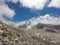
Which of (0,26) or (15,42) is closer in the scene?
(15,42)

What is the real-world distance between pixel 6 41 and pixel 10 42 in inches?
47.6

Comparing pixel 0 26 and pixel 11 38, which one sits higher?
pixel 0 26

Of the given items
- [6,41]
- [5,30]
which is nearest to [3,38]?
[6,41]

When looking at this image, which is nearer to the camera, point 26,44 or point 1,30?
point 1,30

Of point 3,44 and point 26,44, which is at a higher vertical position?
point 26,44

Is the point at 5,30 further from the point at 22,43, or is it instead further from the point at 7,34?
the point at 22,43

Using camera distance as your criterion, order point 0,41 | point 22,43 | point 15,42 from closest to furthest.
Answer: point 0,41 < point 15,42 < point 22,43

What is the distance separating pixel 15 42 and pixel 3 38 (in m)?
4.23

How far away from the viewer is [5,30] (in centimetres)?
5650

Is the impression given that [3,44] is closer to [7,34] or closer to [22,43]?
[7,34]

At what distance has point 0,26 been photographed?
190ft

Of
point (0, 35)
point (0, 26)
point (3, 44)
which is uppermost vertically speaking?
point (0, 26)

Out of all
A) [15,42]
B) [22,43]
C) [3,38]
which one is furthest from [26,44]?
[3,38]

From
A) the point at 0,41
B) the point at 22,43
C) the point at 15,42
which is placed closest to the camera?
the point at 0,41
